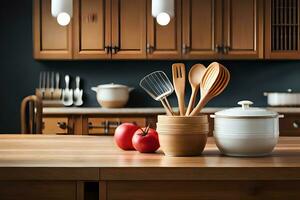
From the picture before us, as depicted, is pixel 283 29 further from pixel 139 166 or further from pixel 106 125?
pixel 139 166

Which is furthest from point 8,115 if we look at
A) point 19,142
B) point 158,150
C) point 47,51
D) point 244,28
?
point 158,150

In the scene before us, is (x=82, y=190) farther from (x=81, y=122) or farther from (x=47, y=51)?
(x=47, y=51)

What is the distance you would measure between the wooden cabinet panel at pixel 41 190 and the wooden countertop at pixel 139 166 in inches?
1.0

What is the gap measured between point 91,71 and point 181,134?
3.51 metres

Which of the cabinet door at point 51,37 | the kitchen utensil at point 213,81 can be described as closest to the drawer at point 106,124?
the cabinet door at point 51,37

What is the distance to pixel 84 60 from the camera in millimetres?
5230

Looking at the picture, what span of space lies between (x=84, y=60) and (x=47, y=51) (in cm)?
41

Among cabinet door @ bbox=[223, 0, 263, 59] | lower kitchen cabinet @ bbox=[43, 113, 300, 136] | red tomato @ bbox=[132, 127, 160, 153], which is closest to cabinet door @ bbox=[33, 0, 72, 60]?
lower kitchen cabinet @ bbox=[43, 113, 300, 136]

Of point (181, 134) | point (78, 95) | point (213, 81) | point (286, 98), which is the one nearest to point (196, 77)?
point (213, 81)

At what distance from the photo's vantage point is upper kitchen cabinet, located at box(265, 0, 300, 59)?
495 centimetres

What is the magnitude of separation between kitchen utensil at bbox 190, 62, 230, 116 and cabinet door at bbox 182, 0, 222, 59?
3.03m

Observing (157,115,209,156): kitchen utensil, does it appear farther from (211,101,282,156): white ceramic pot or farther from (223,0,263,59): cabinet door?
(223,0,263,59): cabinet door

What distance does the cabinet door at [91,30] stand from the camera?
16.1 ft

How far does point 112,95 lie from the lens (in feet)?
16.2
